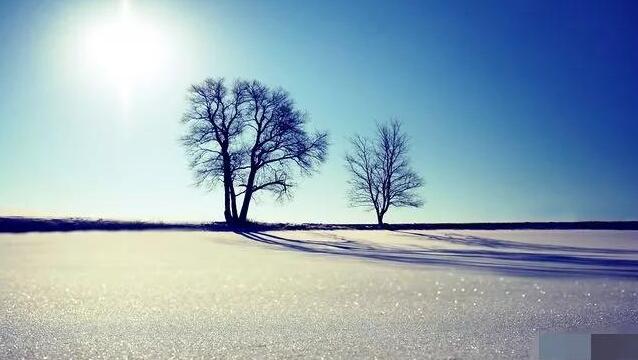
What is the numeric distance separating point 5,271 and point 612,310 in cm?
438

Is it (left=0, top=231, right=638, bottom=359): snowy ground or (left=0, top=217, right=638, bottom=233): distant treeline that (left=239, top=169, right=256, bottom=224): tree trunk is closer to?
(left=0, top=217, right=638, bottom=233): distant treeline

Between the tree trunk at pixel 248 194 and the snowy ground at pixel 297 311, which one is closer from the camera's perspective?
the snowy ground at pixel 297 311

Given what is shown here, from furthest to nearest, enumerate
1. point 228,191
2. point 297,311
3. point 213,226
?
point 228,191
point 213,226
point 297,311

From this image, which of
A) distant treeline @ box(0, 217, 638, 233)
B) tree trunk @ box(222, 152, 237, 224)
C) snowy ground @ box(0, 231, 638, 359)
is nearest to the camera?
snowy ground @ box(0, 231, 638, 359)

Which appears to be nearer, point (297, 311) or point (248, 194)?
point (297, 311)

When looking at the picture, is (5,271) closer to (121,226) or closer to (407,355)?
(407,355)

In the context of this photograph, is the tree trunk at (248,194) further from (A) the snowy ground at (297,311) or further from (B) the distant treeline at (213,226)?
(A) the snowy ground at (297,311)

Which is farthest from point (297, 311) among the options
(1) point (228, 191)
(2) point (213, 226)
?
(1) point (228, 191)

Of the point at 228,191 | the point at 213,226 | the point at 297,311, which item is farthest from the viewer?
the point at 228,191

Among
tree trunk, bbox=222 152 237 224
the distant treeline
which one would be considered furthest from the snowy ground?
tree trunk, bbox=222 152 237 224

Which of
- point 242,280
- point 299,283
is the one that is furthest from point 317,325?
point 242,280

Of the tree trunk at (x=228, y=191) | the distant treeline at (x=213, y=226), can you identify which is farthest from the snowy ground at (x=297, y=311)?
the tree trunk at (x=228, y=191)

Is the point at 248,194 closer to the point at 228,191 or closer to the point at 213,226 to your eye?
the point at 228,191

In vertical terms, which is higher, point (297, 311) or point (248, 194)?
point (248, 194)
